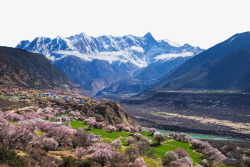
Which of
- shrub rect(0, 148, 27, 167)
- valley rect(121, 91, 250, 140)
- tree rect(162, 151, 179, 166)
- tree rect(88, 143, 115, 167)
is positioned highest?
shrub rect(0, 148, 27, 167)

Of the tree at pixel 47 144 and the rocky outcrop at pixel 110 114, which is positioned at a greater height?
the tree at pixel 47 144

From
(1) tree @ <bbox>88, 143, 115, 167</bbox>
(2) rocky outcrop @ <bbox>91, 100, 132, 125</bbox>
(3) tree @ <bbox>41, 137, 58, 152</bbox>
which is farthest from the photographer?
(2) rocky outcrop @ <bbox>91, 100, 132, 125</bbox>

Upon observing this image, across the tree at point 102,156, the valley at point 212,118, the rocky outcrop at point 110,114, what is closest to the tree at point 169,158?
the tree at point 102,156

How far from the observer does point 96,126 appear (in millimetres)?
68812

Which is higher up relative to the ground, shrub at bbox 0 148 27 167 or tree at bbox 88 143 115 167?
shrub at bbox 0 148 27 167

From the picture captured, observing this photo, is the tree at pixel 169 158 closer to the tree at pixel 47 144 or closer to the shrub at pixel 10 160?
the tree at pixel 47 144

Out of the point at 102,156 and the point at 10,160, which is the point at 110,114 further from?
the point at 10,160

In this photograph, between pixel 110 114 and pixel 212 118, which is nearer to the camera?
pixel 110 114

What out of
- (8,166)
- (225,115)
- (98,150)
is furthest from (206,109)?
(8,166)

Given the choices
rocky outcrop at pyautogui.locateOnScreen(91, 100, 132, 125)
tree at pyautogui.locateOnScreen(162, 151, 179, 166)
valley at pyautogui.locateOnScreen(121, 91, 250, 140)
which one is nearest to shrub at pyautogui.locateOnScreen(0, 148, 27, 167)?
tree at pyautogui.locateOnScreen(162, 151, 179, 166)

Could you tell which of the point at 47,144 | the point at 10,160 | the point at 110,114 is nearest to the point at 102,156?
the point at 47,144

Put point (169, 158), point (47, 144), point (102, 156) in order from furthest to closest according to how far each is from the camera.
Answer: point (169, 158) → point (47, 144) → point (102, 156)

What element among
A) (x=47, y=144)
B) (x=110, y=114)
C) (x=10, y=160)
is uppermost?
(x=10, y=160)

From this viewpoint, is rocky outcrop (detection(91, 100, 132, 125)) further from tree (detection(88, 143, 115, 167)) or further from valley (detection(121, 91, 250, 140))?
tree (detection(88, 143, 115, 167))
